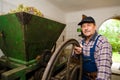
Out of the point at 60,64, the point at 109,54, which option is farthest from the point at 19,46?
the point at 109,54

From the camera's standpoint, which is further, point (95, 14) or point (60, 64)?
point (95, 14)

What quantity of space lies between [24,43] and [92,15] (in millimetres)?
3262

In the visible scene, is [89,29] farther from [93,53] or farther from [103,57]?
[103,57]

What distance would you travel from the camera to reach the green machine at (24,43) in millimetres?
1660

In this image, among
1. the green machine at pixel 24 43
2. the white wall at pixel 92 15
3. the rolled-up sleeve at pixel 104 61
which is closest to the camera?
the rolled-up sleeve at pixel 104 61

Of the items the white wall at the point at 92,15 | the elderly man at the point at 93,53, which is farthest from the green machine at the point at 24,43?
the white wall at the point at 92,15

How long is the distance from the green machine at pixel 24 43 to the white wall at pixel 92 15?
2.51m

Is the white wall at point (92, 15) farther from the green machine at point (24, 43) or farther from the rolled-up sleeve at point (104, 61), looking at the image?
the rolled-up sleeve at point (104, 61)

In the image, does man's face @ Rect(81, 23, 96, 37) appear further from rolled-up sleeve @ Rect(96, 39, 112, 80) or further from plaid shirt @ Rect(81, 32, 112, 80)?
rolled-up sleeve @ Rect(96, 39, 112, 80)

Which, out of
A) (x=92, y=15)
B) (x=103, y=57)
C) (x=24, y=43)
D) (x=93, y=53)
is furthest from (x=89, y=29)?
(x=92, y=15)

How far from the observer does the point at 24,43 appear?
179 centimetres

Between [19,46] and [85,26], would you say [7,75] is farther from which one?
[85,26]

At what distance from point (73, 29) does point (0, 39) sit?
313 centimetres

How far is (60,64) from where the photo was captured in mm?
2424
